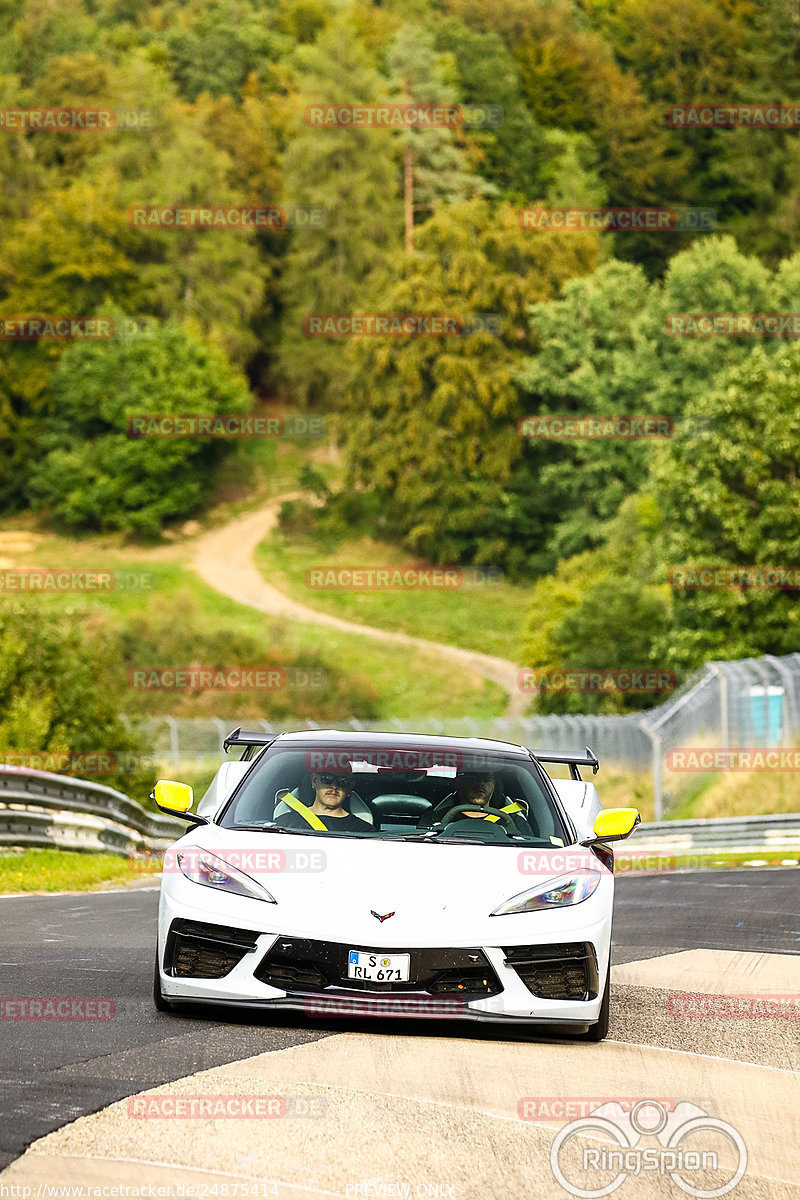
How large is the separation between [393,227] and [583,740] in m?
72.2

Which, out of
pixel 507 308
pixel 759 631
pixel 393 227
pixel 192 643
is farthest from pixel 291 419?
pixel 759 631

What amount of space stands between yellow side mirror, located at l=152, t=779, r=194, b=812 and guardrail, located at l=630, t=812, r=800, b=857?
18705 millimetres

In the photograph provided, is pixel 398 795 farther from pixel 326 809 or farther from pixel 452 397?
pixel 452 397

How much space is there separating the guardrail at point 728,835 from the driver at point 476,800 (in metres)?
17.7

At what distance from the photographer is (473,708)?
6969 cm

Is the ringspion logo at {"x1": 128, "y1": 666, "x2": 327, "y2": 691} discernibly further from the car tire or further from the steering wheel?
the car tire

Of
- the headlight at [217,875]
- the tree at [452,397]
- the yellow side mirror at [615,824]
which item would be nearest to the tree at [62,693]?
the yellow side mirror at [615,824]

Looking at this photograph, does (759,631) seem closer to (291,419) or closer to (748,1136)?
(748,1136)

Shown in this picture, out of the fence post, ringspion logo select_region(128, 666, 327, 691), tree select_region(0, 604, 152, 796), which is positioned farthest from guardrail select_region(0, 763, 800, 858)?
ringspion logo select_region(128, 666, 327, 691)

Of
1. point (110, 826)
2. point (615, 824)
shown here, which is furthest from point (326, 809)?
point (110, 826)

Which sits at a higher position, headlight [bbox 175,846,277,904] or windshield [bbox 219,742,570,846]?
headlight [bbox 175,846,277,904]

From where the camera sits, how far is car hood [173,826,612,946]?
7613mm

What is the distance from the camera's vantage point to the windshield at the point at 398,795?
8.68 metres

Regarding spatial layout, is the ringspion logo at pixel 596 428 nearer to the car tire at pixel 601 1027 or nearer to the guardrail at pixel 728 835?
the guardrail at pixel 728 835
